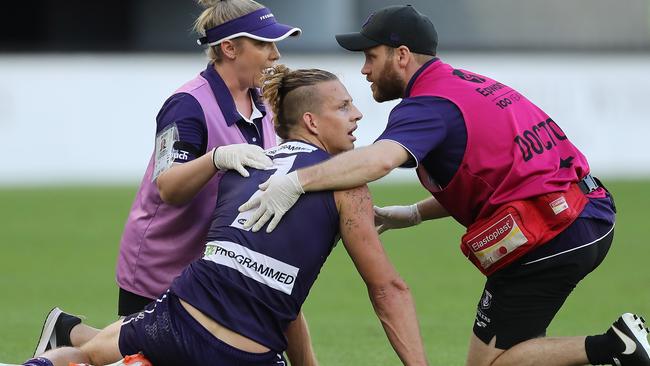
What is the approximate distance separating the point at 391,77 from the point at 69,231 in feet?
30.6

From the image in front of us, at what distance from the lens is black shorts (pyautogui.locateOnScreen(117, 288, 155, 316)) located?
6680mm

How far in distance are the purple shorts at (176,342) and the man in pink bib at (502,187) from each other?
1205 mm

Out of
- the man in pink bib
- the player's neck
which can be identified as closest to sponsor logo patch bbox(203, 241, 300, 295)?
the player's neck

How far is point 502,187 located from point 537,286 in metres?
0.61

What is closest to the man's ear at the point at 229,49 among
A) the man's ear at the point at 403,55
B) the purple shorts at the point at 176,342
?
the man's ear at the point at 403,55

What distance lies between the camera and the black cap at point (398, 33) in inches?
246

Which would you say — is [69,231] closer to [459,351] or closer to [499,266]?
[459,351]

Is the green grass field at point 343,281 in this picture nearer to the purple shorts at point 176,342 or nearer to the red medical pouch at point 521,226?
the red medical pouch at point 521,226

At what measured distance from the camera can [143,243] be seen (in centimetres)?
664

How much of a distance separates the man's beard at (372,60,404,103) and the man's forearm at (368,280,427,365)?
4.44 feet

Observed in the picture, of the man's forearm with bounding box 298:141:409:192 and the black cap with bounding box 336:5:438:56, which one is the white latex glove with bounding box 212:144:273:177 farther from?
the black cap with bounding box 336:5:438:56

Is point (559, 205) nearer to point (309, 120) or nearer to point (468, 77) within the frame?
point (468, 77)

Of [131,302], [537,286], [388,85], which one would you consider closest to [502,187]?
[537,286]

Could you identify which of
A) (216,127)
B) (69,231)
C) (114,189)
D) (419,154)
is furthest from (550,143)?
(114,189)
